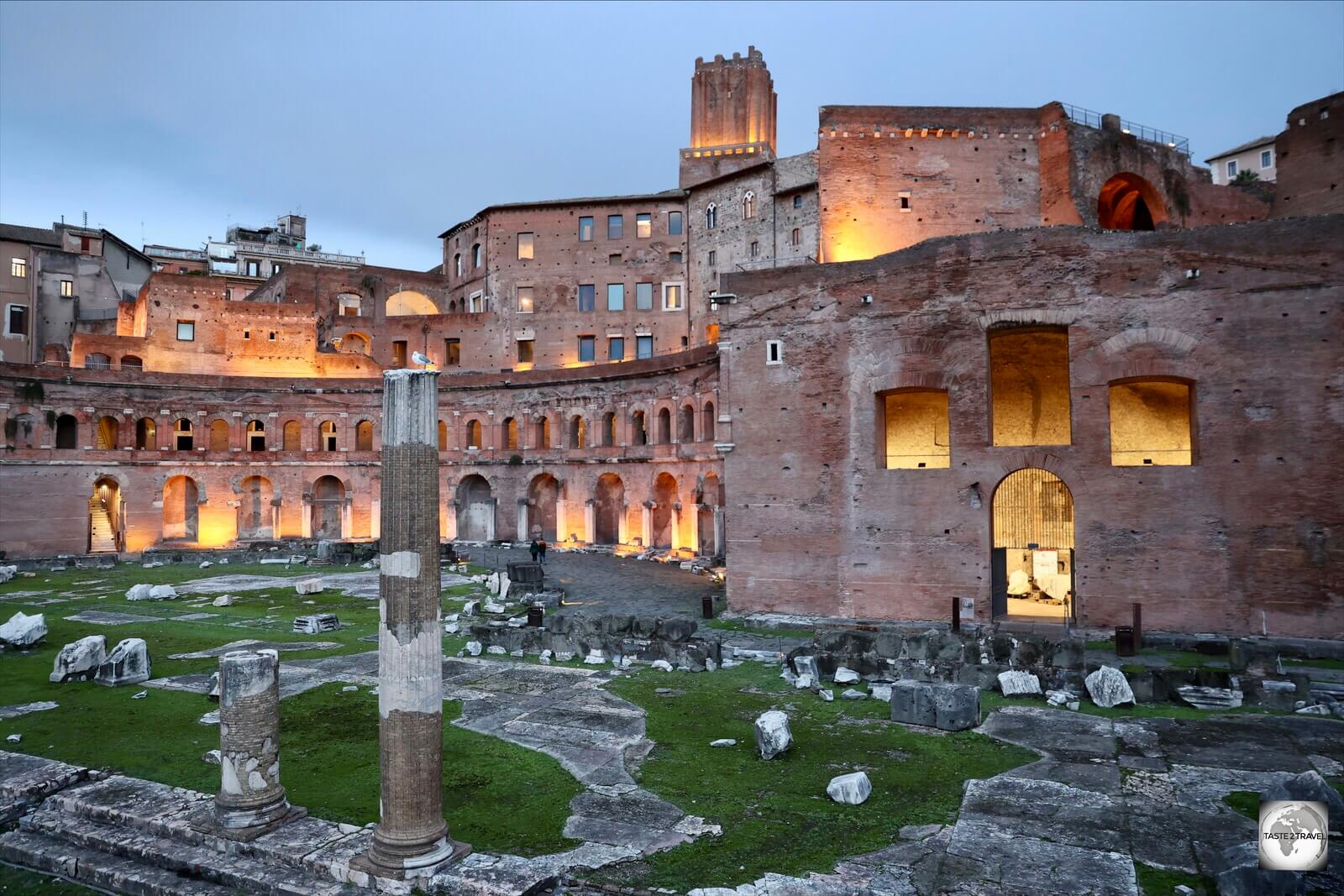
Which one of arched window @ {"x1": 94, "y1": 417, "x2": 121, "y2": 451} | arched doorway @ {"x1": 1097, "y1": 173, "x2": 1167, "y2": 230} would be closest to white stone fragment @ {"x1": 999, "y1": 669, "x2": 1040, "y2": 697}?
arched doorway @ {"x1": 1097, "y1": 173, "x2": 1167, "y2": 230}

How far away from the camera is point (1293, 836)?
A: 7.67 meters

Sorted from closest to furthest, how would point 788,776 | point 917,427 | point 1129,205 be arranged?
point 788,776, point 917,427, point 1129,205

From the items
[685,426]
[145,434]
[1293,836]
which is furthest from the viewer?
[145,434]

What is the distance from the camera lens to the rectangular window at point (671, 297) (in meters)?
45.0

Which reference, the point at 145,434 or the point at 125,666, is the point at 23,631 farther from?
the point at 145,434

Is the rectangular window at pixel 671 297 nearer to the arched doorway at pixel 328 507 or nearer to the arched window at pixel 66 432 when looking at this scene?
the arched doorway at pixel 328 507

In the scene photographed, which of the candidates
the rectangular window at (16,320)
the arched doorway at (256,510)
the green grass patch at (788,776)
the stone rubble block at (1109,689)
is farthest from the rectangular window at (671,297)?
the stone rubble block at (1109,689)

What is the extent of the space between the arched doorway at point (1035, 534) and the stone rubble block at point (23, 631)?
2193cm

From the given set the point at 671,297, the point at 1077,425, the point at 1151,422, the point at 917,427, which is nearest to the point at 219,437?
the point at 671,297

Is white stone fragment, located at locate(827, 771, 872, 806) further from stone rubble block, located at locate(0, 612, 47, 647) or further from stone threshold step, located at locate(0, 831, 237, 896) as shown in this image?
stone rubble block, located at locate(0, 612, 47, 647)

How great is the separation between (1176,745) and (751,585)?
1049 centimetres

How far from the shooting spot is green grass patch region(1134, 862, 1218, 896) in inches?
295

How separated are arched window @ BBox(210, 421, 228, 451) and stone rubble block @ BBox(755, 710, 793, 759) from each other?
37434mm

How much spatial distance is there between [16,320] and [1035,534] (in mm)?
49125
